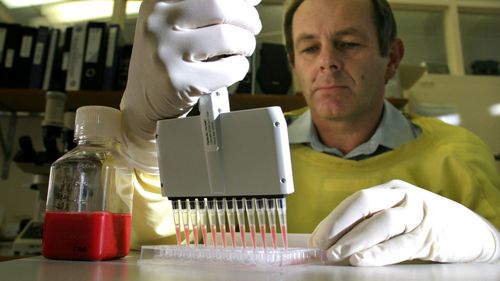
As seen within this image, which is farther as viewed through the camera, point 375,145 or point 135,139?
point 375,145

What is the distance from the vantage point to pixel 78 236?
492mm

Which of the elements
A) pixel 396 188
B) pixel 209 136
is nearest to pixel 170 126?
pixel 209 136

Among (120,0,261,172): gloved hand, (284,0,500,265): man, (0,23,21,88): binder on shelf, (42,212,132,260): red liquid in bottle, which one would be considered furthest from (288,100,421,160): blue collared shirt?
(0,23,21,88): binder on shelf

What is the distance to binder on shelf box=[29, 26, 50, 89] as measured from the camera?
1.81m

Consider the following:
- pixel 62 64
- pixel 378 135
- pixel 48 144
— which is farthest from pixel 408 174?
pixel 62 64

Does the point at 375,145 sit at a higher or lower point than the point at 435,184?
higher

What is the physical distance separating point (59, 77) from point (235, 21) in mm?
1538

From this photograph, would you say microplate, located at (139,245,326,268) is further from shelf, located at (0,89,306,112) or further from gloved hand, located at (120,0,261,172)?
shelf, located at (0,89,306,112)

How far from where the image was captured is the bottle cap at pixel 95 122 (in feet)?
1.76

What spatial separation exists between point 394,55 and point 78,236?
3.90 feet

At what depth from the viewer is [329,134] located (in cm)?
127

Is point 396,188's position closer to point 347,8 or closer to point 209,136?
point 209,136

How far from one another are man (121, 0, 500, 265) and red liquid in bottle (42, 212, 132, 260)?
0.60ft

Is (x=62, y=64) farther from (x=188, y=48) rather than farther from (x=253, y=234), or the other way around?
(x=253, y=234)
